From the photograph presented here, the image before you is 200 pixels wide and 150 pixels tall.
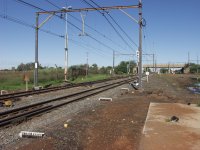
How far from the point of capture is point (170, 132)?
9.62m

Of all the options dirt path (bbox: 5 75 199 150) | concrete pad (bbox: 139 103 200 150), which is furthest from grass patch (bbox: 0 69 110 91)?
concrete pad (bbox: 139 103 200 150)

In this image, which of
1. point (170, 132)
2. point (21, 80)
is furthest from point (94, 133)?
point (21, 80)

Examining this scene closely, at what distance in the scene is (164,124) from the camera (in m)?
10.9

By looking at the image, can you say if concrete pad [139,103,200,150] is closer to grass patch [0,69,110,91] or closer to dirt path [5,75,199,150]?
dirt path [5,75,199,150]

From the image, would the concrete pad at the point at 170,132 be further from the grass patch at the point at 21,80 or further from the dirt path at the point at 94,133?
the grass patch at the point at 21,80

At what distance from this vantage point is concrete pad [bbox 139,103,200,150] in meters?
8.14

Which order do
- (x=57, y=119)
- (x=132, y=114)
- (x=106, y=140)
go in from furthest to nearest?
(x=132, y=114) < (x=57, y=119) < (x=106, y=140)

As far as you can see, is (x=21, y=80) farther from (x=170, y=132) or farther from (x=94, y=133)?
(x=170, y=132)

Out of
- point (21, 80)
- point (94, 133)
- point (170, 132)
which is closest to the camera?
point (170, 132)

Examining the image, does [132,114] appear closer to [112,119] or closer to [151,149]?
[112,119]

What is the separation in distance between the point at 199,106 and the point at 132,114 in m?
3.94

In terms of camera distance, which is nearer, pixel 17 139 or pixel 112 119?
Result: pixel 17 139

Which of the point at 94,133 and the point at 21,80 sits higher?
the point at 21,80

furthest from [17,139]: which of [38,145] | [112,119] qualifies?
[112,119]
